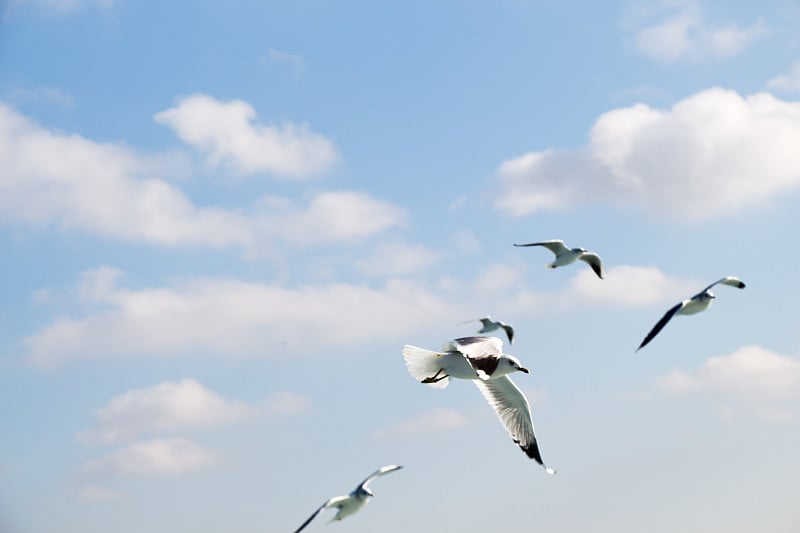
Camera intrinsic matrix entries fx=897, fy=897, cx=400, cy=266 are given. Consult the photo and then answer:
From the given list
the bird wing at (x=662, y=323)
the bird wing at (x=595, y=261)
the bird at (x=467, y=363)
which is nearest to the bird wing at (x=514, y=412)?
the bird at (x=467, y=363)

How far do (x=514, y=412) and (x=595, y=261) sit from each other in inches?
249

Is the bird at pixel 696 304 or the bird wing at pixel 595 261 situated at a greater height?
the bird wing at pixel 595 261

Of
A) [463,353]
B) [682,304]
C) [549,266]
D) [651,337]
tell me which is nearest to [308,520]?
[463,353]

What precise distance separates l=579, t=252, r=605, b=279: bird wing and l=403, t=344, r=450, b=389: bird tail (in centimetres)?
750

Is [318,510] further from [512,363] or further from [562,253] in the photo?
[562,253]

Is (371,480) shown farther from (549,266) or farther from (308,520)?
(549,266)

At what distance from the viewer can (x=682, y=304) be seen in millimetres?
18125

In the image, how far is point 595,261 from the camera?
25328mm

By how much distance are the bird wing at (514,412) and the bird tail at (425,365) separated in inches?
64.7

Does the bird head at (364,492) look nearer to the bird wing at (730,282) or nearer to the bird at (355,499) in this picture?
the bird at (355,499)

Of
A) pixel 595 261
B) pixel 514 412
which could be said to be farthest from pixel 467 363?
pixel 595 261

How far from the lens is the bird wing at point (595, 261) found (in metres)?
24.9

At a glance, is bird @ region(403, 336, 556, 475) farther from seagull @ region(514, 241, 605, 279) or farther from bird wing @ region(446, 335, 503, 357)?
seagull @ region(514, 241, 605, 279)

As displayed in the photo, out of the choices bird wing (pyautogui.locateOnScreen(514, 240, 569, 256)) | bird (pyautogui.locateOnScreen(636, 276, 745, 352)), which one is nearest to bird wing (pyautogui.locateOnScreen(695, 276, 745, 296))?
bird (pyautogui.locateOnScreen(636, 276, 745, 352))
